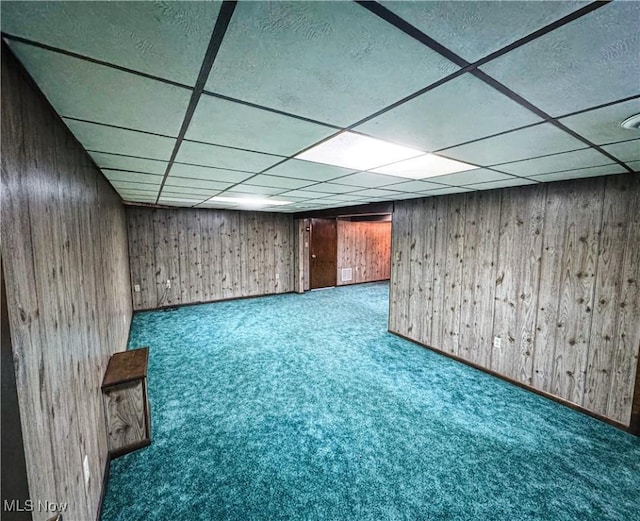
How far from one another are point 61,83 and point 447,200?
12.4 feet

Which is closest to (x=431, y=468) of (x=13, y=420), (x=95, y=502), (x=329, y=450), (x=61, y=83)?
(x=329, y=450)

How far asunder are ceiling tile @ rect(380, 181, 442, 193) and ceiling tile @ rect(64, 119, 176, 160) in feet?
7.14

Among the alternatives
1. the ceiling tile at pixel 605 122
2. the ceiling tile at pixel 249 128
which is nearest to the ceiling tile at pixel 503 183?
the ceiling tile at pixel 605 122

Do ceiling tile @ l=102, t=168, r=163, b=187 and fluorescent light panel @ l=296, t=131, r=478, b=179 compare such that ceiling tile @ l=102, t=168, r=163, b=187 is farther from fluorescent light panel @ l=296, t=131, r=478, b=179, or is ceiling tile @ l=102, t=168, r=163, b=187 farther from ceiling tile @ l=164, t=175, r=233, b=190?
fluorescent light panel @ l=296, t=131, r=478, b=179

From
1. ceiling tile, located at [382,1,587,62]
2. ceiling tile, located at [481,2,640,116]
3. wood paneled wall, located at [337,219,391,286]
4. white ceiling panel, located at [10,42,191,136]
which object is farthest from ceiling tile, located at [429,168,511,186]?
wood paneled wall, located at [337,219,391,286]

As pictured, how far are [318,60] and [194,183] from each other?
2.51m

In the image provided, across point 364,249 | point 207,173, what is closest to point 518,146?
point 207,173

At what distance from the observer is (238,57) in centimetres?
83

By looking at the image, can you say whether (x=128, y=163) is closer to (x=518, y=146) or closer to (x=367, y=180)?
(x=367, y=180)

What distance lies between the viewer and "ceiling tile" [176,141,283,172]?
1.73 metres

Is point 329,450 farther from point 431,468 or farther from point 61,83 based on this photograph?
point 61,83

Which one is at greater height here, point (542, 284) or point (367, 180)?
point (367, 180)

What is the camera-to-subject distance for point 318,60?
0.83 metres

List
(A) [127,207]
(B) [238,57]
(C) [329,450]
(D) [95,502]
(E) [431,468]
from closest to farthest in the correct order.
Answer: (B) [238,57] < (D) [95,502] < (E) [431,468] < (C) [329,450] < (A) [127,207]
